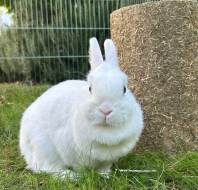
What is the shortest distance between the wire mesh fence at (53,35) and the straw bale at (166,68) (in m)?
4.13

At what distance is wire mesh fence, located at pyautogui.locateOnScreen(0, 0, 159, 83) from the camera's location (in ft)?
25.0

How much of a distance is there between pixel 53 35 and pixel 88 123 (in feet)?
17.3

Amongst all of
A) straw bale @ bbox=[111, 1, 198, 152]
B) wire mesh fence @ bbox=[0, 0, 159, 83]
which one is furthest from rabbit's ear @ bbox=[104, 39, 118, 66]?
wire mesh fence @ bbox=[0, 0, 159, 83]

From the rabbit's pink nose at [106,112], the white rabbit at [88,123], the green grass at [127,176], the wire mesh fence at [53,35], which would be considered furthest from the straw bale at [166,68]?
the wire mesh fence at [53,35]

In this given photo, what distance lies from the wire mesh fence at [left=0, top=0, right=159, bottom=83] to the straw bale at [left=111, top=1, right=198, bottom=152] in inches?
163

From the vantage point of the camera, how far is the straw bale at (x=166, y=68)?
11.1ft

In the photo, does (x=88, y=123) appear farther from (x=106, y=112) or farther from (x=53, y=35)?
(x=53, y=35)

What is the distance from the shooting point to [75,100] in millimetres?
2896

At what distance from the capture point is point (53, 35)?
7.74m

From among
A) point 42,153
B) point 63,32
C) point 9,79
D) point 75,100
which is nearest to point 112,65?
point 75,100

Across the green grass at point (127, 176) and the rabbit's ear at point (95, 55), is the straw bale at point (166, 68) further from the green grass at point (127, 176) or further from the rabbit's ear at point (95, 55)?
the rabbit's ear at point (95, 55)

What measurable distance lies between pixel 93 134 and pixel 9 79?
5.97 meters

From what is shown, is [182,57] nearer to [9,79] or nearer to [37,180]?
[37,180]

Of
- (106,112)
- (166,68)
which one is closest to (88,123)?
(106,112)
